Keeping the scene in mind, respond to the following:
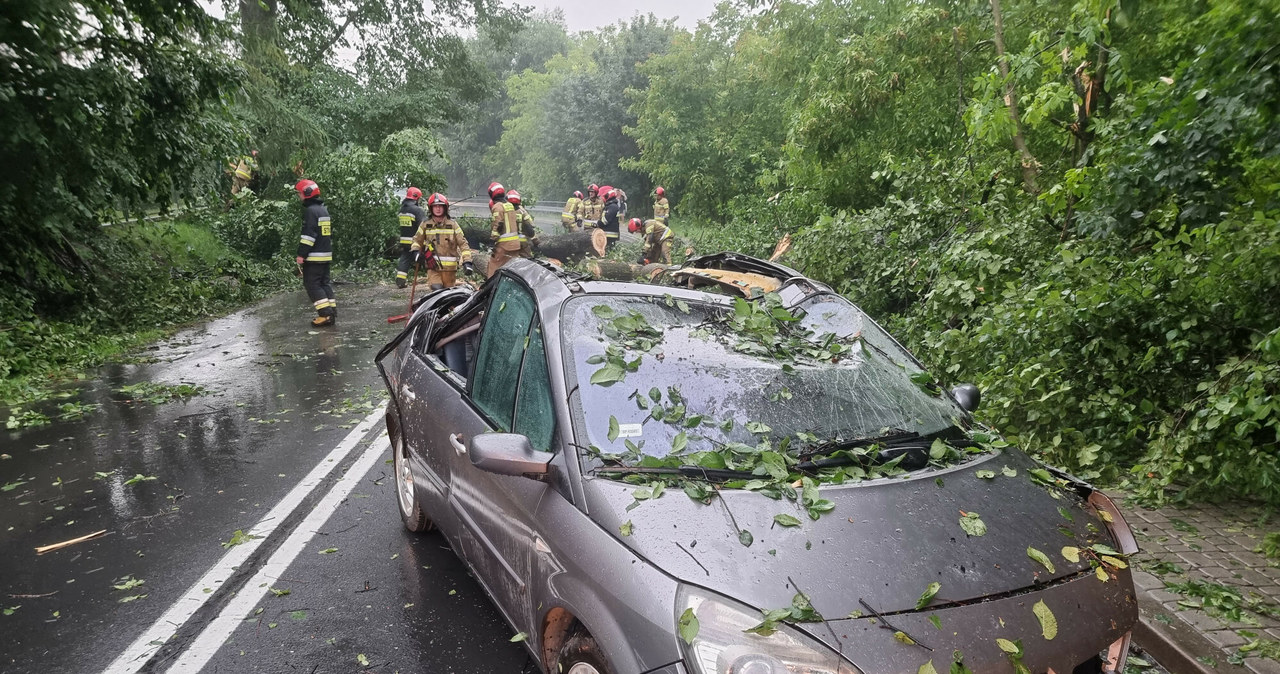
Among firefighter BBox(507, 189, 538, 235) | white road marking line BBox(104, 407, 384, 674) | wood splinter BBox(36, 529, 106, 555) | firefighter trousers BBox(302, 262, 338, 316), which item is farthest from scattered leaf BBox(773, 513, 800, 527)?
firefighter BBox(507, 189, 538, 235)

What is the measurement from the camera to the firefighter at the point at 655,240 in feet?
56.6

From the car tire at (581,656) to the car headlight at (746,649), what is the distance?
37cm

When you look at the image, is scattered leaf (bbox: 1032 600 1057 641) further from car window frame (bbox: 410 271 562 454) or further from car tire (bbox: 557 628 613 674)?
car window frame (bbox: 410 271 562 454)

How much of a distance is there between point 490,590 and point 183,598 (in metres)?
1.69

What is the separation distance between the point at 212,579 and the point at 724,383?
2896 millimetres

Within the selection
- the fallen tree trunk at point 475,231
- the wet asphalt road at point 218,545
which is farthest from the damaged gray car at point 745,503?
the fallen tree trunk at point 475,231

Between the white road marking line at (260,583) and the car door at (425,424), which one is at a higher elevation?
the car door at (425,424)

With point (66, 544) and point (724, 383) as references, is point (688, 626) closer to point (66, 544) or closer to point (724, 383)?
point (724, 383)

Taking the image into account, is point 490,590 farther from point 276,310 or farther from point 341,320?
point 276,310

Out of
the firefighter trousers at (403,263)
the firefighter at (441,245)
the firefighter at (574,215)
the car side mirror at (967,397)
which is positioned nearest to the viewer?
the car side mirror at (967,397)

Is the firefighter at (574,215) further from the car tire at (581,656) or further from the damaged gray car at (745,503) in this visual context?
the car tire at (581,656)

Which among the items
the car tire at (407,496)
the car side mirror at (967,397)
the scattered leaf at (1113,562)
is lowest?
the car tire at (407,496)

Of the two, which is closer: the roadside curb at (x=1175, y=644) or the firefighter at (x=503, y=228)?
the roadside curb at (x=1175, y=644)

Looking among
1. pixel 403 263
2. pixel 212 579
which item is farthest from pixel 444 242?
pixel 212 579
